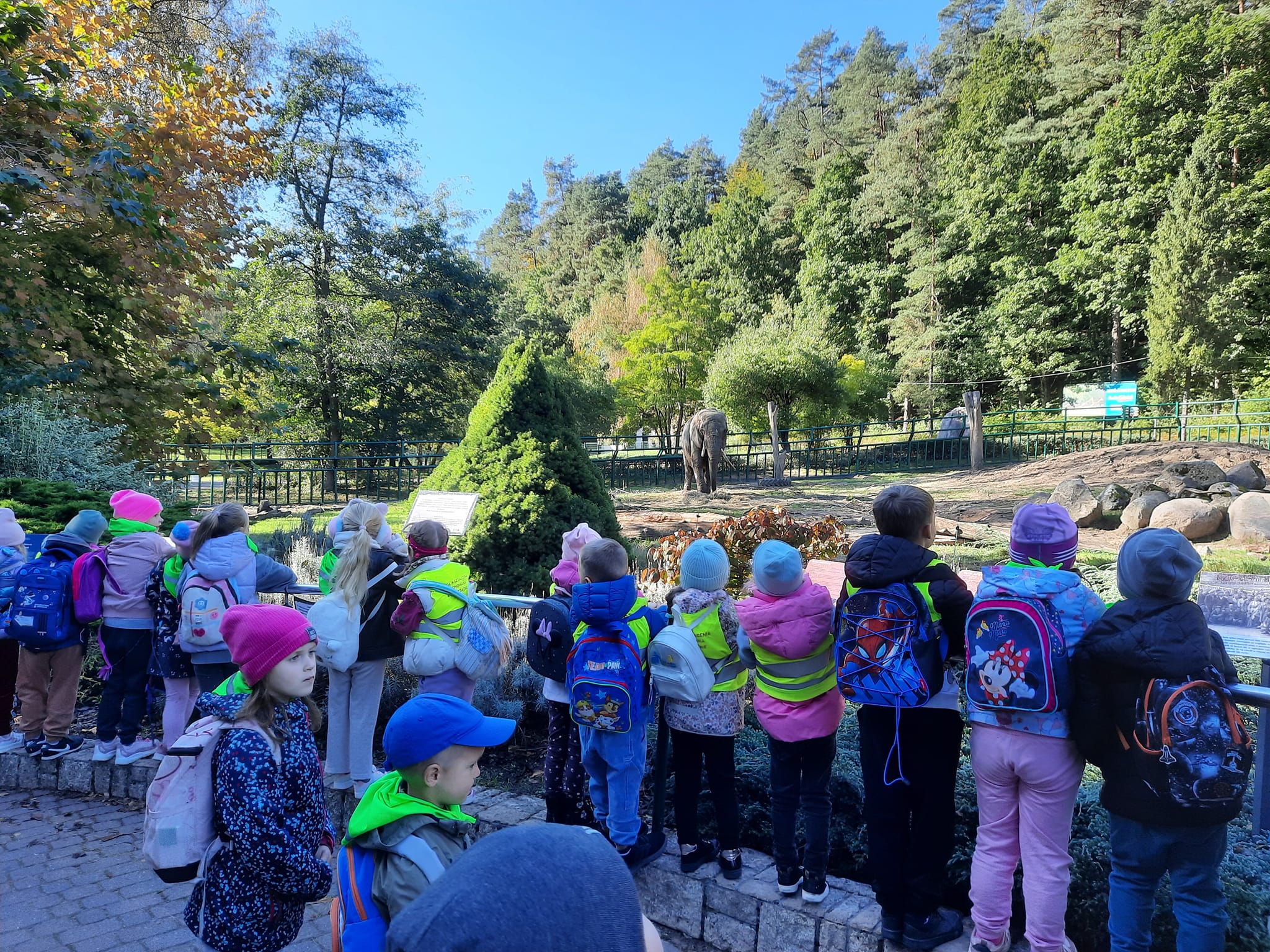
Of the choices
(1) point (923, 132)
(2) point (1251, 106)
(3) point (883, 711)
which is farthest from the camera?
(1) point (923, 132)

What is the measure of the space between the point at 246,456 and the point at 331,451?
2289 millimetres

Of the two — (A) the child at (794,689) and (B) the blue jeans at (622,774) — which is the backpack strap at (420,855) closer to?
(B) the blue jeans at (622,774)

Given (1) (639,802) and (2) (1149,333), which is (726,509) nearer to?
(1) (639,802)

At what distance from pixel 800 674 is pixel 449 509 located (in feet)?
12.9

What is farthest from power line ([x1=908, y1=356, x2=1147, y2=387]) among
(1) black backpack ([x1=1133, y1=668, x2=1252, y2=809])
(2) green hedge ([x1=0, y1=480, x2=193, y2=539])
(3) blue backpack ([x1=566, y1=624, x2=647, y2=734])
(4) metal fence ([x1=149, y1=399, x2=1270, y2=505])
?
(1) black backpack ([x1=1133, y1=668, x2=1252, y2=809])

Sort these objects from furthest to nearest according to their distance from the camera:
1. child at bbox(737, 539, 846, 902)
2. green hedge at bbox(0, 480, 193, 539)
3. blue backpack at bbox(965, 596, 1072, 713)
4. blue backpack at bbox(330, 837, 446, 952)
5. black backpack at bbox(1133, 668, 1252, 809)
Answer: green hedge at bbox(0, 480, 193, 539) → child at bbox(737, 539, 846, 902) → blue backpack at bbox(965, 596, 1072, 713) → black backpack at bbox(1133, 668, 1252, 809) → blue backpack at bbox(330, 837, 446, 952)

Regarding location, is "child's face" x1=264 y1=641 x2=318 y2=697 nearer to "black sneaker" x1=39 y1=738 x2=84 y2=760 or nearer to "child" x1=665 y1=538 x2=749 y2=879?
"child" x1=665 y1=538 x2=749 y2=879

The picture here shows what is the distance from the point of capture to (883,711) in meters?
2.73

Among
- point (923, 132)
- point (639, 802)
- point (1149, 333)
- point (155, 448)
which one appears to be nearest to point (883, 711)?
point (639, 802)

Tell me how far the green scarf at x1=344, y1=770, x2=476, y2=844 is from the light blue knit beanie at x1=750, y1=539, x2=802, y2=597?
1.47m

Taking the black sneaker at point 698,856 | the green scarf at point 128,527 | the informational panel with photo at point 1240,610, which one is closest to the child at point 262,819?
the black sneaker at point 698,856

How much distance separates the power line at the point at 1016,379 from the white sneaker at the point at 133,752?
108 feet

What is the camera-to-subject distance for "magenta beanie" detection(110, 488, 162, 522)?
4.36m

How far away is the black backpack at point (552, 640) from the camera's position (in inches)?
132
